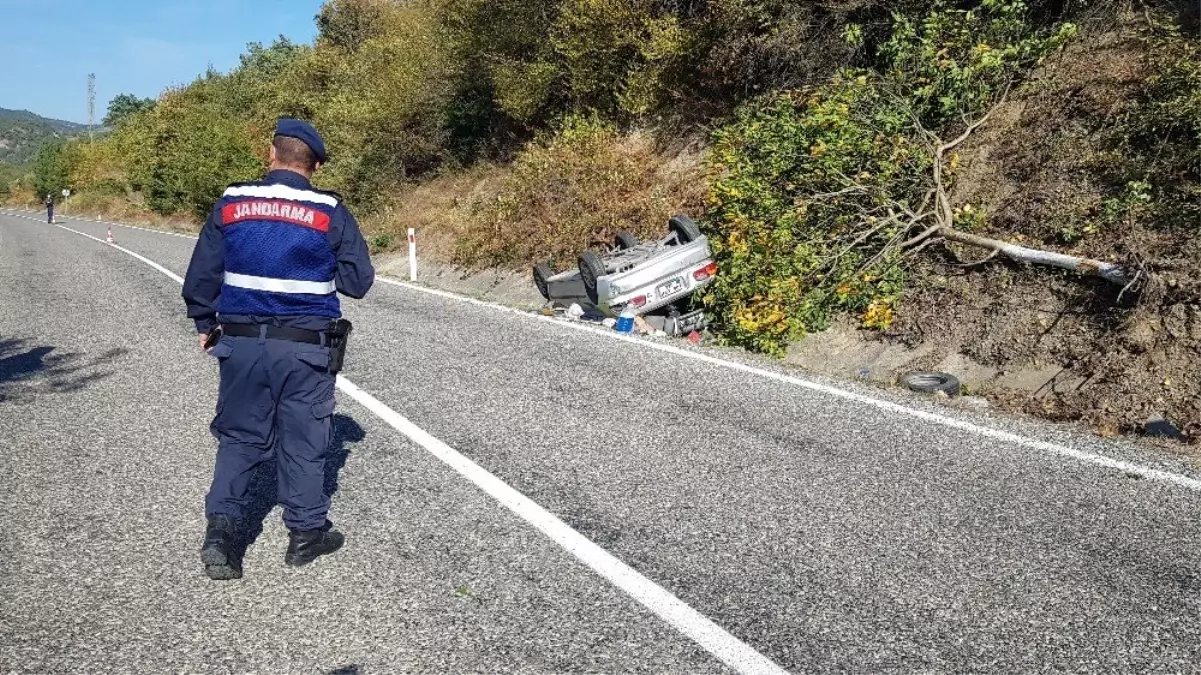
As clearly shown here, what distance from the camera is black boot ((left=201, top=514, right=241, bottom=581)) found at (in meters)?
3.43

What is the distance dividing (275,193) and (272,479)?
6.59 feet

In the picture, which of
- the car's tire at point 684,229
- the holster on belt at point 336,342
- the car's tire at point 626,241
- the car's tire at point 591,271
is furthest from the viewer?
the car's tire at point 626,241

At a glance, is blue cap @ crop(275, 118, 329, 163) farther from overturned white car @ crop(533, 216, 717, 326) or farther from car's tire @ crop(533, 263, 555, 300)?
car's tire @ crop(533, 263, 555, 300)

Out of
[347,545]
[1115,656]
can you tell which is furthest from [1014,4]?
[347,545]

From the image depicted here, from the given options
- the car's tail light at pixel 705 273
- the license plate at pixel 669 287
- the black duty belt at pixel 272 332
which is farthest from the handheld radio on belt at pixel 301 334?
the car's tail light at pixel 705 273

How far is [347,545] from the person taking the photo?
383 centimetres

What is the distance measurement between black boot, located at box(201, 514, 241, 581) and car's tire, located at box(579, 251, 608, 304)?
6.43 meters

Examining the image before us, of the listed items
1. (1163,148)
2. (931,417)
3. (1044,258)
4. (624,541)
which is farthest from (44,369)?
(1163,148)

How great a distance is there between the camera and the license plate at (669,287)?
9414 mm

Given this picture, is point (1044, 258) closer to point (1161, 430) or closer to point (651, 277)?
point (1161, 430)

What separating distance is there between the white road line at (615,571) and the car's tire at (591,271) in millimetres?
4529

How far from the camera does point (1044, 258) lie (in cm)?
728

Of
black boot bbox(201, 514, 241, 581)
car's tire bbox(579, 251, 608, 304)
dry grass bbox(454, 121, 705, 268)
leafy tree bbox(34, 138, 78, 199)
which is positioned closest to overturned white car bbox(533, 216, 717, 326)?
car's tire bbox(579, 251, 608, 304)

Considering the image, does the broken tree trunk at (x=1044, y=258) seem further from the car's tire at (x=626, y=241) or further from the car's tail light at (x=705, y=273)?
the car's tire at (x=626, y=241)
